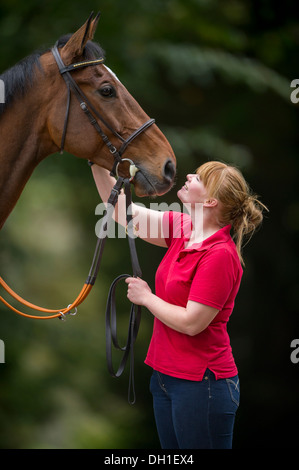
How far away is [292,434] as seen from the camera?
7664 mm

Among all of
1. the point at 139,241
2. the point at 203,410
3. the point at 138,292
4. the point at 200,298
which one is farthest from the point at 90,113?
the point at 139,241

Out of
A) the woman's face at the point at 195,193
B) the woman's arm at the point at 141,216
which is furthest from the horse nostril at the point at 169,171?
the woman's arm at the point at 141,216

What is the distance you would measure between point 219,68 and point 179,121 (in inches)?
58.6

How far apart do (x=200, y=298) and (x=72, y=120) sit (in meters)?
0.94

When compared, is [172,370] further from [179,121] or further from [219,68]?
[179,121]

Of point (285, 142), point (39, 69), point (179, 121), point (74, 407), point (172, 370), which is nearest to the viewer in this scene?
point (172, 370)

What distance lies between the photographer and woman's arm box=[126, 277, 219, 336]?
6.84ft

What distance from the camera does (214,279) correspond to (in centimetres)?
210

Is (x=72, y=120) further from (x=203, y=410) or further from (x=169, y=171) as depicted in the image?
(x=203, y=410)

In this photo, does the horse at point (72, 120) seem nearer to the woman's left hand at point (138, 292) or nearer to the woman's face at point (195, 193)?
the woman's face at point (195, 193)

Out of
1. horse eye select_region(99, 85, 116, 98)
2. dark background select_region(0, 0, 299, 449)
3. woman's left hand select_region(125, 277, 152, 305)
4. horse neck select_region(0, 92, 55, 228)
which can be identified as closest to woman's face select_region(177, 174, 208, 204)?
woman's left hand select_region(125, 277, 152, 305)

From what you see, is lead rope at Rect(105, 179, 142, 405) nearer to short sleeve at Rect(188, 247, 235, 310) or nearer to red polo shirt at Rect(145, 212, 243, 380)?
red polo shirt at Rect(145, 212, 243, 380)

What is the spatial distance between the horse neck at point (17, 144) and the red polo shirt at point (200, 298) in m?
0.73

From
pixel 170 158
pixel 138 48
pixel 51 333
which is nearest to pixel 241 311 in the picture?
pixel 51 333
